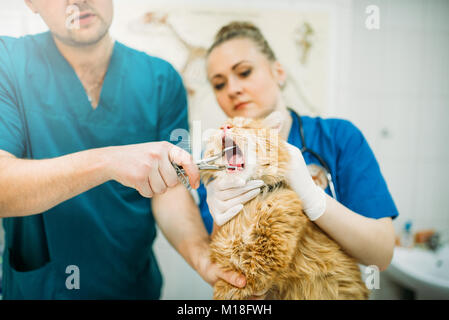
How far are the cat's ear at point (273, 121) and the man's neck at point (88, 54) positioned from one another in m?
0.50

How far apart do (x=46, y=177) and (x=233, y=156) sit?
455mm

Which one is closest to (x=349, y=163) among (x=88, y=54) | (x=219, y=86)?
(x=219, y=86)

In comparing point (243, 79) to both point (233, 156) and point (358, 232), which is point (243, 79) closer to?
point (233, 156)

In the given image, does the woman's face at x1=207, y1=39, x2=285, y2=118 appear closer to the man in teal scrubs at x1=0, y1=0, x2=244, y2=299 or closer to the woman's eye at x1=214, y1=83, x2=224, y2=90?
the woman's eye at x1=214, y1=83, x2=224, y2=90

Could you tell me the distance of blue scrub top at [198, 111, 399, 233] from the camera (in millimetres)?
687

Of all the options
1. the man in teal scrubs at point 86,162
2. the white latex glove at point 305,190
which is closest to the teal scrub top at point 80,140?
the man in teal scrubs at point 86,162

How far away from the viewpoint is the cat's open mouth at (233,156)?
1.97ft

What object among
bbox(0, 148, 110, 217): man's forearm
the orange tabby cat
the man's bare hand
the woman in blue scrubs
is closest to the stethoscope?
the woman in blue scrubs

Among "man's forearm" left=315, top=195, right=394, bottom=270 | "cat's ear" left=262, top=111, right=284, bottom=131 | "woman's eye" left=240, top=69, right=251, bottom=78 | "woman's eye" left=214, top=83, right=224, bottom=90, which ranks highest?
"woman's eye" left=240, top=69, right=251, bottom=78

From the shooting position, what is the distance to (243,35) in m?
0.71

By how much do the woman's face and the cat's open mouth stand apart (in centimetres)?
17

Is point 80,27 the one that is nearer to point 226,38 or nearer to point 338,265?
point 226,38

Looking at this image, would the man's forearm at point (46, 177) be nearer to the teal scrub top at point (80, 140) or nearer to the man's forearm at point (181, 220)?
the teal scrub top at point (80, 140)
